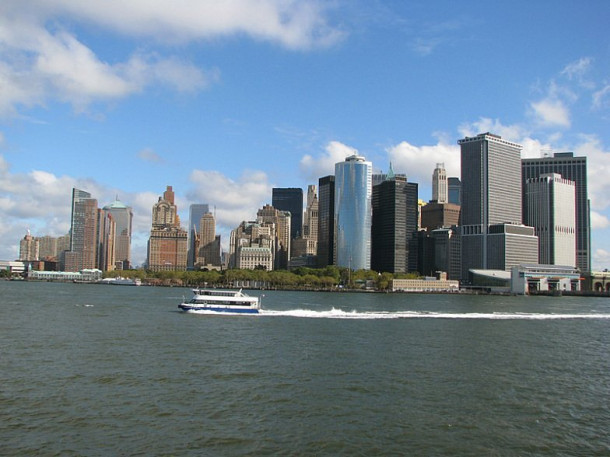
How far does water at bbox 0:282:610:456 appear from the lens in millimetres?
29734

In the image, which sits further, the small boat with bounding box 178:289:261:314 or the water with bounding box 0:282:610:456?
the small boat with bounding box 178:289:261:314

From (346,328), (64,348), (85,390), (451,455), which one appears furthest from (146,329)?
(451,455)

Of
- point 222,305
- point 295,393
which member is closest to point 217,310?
point 222,305

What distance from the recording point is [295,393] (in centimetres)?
3944

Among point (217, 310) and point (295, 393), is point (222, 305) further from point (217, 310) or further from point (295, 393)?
point (295, 393)

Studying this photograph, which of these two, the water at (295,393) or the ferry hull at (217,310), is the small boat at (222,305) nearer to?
the ferry hull at (217,310)

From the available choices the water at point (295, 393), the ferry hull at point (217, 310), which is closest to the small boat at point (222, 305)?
the ferry hull at point (217, 310)

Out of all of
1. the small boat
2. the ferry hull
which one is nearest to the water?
the ferry hull

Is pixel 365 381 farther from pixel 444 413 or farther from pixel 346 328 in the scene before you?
pixel 346 328

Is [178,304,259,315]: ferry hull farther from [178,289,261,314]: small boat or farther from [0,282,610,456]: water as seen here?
[0,282,610,456]: water

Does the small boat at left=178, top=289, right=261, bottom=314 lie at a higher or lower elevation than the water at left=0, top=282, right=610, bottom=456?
higher

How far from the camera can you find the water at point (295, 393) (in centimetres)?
2973

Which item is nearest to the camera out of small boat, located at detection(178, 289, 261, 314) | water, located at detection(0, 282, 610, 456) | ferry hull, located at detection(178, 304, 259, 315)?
water, located at detection(0, 282, 610, 456)

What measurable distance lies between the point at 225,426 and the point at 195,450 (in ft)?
12.6
